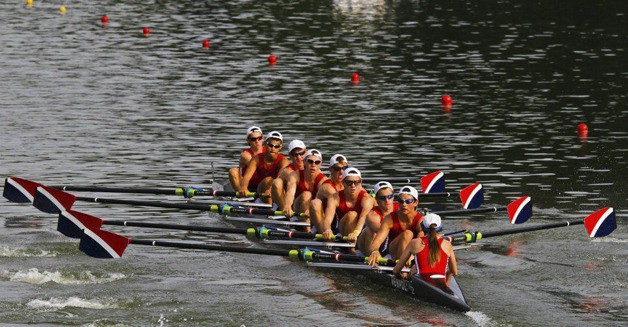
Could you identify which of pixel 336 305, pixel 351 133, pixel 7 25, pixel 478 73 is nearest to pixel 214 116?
pixel 351 133

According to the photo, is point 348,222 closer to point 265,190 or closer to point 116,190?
point 265,190

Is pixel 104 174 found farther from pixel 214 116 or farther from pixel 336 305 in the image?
pixel 336 305

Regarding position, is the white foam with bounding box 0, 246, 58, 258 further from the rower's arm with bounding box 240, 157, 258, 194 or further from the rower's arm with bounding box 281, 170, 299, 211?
the rower's arm with bounding box 240, 157, 258, 194

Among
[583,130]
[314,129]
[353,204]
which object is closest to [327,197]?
[353,204]

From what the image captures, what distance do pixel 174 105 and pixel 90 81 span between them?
617 cm

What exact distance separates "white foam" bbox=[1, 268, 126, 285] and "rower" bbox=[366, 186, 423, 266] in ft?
14.6

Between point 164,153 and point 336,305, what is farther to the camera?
point 164,153

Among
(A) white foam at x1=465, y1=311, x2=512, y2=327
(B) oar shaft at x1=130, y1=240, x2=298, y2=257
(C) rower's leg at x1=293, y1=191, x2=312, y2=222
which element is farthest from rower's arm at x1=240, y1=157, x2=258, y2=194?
(A) white foam at x1=465, y1=311, x2=512, y2=327

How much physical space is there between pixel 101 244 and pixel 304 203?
13.6 ft

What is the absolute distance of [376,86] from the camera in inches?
1754

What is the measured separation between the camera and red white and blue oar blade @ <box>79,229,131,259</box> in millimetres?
20953

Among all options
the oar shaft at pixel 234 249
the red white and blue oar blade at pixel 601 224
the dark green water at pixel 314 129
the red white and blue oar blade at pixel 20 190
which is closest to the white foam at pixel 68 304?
the dark green water at pixel 314 129

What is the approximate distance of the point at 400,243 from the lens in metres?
19.8

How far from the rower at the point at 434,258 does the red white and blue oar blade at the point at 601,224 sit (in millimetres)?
4125
